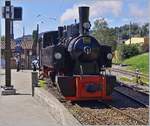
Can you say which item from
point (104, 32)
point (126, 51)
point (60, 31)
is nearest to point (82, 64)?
point (60, 31)

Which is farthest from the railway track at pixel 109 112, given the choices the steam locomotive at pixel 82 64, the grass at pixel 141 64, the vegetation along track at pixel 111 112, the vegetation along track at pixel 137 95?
the grass at pixel 141 64

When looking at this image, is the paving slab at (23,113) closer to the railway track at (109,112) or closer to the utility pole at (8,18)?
the railway track at (109,112)

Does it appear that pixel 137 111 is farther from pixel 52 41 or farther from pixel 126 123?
pixel 52 41

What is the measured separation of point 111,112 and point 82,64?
3.31 metres

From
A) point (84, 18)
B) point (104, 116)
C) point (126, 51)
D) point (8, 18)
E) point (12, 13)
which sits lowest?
point (104, 116)

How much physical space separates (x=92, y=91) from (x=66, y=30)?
4049 millimetres

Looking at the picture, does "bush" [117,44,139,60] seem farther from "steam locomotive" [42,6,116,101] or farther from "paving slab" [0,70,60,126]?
"paving slab" [0,70,60,126]

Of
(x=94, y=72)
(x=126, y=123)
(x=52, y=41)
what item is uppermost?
(x=52, y=41)

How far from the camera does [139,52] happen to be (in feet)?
230

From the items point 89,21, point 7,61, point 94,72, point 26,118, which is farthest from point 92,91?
point 7,61

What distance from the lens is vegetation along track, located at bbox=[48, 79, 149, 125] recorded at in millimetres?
11227

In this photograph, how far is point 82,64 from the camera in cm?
1584

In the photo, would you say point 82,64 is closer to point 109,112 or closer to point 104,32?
point 109,112

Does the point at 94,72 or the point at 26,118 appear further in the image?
the point at 94,72
